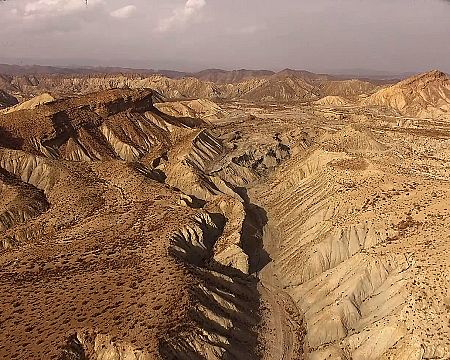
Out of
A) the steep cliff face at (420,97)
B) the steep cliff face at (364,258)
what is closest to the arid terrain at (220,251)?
the steep cliff face at (364,258)

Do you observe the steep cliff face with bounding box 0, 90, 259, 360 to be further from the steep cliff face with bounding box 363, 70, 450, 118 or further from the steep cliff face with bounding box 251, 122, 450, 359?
the steep cliff face with bounding box 363, 70, 450, 118

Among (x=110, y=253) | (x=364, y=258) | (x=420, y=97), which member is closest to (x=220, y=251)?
(x=110, y=253)

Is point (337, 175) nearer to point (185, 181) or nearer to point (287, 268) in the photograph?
point (287, 268)

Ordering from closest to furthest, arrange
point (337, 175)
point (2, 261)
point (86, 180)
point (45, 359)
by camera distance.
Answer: point (45, 359), point (2, 261), point (337, 175), point (86, 180)

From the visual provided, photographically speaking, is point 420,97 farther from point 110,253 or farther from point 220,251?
point 110,253

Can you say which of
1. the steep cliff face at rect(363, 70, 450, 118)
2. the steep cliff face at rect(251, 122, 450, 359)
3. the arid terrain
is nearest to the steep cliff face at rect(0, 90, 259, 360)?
the arid terrain

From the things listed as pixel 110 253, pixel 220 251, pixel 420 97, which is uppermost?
pixel 420 97

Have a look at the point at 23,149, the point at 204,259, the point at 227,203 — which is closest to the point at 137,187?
the point at 227,203

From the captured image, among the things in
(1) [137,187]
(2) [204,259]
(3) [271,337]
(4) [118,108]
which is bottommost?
(3) [271,337]

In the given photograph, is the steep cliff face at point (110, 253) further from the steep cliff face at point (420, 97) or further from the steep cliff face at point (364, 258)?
the steep cliff face at point (420, 97)
